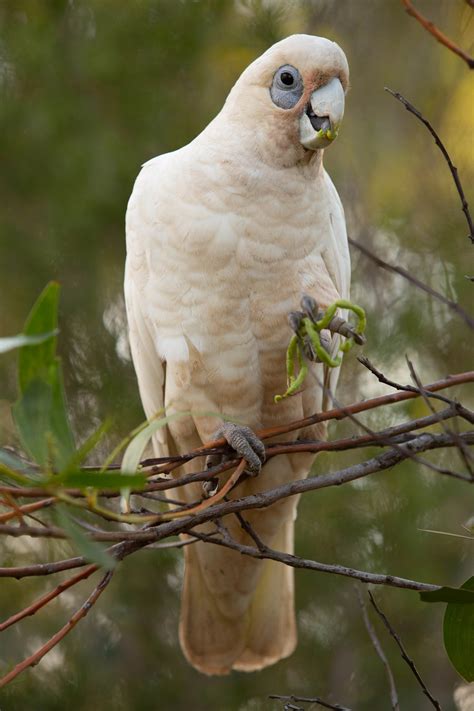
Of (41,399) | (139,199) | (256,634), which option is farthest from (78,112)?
(41,399)

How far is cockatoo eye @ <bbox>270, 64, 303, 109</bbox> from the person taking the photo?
→ 5.08 feet

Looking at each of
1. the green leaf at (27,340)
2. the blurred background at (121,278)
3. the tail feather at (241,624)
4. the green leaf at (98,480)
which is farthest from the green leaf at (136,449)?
the blurred background at (121,278)

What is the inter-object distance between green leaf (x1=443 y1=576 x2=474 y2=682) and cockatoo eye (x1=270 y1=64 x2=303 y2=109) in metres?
0.87

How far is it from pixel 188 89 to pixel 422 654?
1.81m

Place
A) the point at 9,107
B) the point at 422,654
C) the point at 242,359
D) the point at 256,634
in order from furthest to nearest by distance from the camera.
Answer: the point at 9,107, the point at 422,654, the point at 256,634, the point at 242,359

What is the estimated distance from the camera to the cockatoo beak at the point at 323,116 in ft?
4.93

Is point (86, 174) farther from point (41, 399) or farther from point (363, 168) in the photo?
point (41, 399)

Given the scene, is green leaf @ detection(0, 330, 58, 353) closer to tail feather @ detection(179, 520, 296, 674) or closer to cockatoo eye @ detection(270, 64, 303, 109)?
cockatoo eye @ detection(270, 64, 303, 109)

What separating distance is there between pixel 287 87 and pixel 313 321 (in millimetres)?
446

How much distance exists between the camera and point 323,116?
1.52m

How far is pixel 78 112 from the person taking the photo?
2668 mm

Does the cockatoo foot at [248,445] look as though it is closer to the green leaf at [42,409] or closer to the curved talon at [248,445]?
the curved talon at [248,445]

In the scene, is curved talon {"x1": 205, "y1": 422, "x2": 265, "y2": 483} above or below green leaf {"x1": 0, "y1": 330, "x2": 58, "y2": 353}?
below

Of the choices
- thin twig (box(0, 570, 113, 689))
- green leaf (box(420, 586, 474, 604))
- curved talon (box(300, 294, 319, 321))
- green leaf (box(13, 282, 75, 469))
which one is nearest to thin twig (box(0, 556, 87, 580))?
thin twig (box(0, 570, 113, 689))
